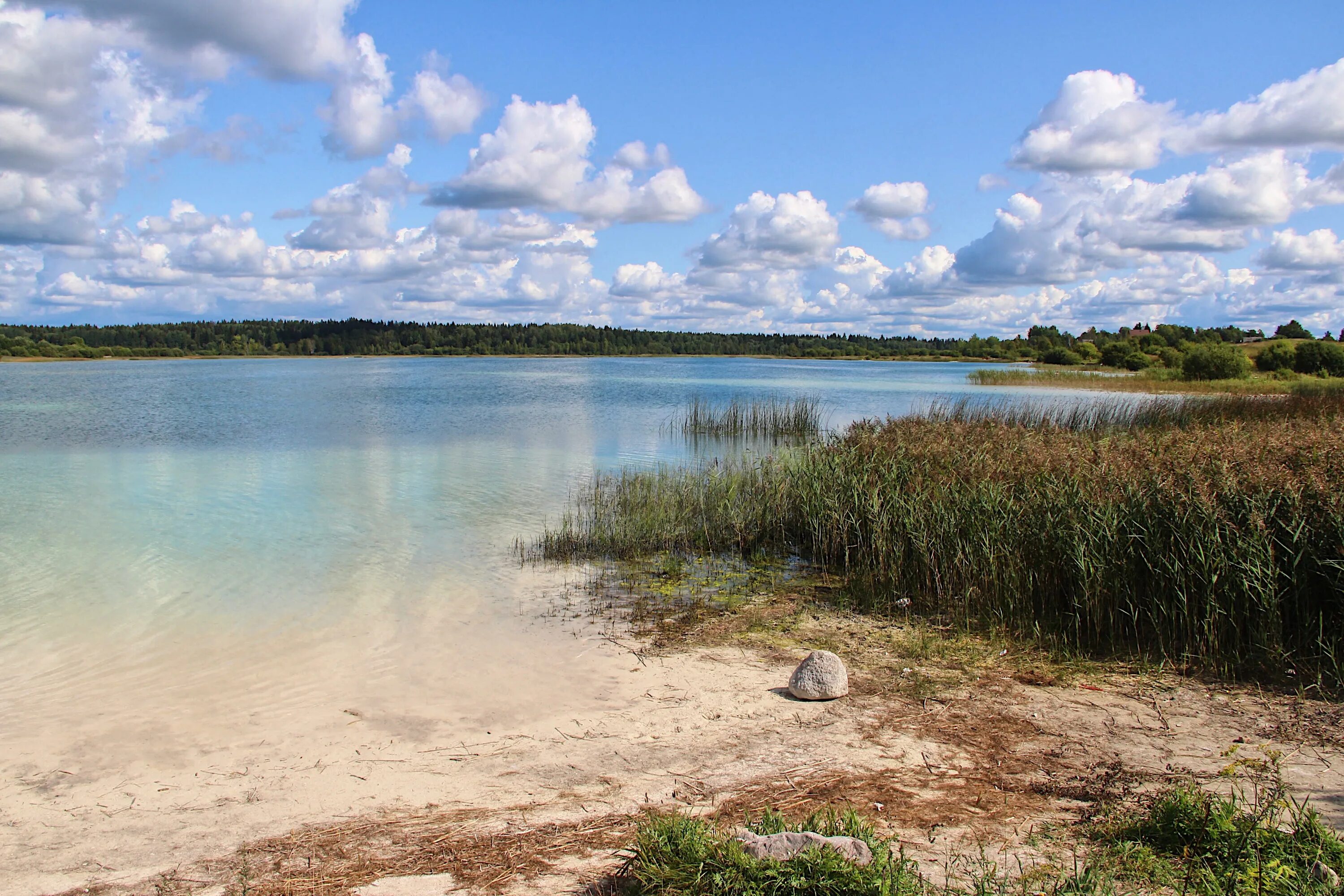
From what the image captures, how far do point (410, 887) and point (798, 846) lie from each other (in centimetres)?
162

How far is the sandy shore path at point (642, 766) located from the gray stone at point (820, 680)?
0.09 meters

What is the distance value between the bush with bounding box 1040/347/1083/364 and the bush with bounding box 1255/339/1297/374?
58.9 ft

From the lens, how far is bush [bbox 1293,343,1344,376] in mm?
42875

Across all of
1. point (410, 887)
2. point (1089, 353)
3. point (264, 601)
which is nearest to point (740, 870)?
point (410, 887)

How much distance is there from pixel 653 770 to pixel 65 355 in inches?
4592

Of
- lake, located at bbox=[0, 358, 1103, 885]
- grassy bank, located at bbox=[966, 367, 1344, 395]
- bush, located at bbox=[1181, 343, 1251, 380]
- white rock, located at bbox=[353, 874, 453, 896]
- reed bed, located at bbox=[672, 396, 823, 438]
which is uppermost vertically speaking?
bush, located at bbox=[1181, 343, 1251, 380]

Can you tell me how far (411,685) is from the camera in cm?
609

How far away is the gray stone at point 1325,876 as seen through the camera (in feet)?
9.42

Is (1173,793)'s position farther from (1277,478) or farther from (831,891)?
(1277,478)

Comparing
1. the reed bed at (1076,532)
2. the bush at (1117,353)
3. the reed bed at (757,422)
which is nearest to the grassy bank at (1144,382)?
the bush at (1117,353)

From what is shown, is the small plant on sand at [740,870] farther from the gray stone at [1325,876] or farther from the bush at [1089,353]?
the bush at [1089,353]

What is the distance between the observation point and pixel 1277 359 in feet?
152

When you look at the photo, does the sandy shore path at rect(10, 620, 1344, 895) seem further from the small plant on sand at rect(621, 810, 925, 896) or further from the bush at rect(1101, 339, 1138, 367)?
the bush at rect(1101, 339, 1138, 367)

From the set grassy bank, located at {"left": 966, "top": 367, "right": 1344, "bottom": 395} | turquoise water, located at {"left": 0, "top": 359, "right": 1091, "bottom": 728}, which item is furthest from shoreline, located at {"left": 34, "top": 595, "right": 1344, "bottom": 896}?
grassy bank, located at {"left": 966, "top": 367, "right": 1344, "bottom": 395}
